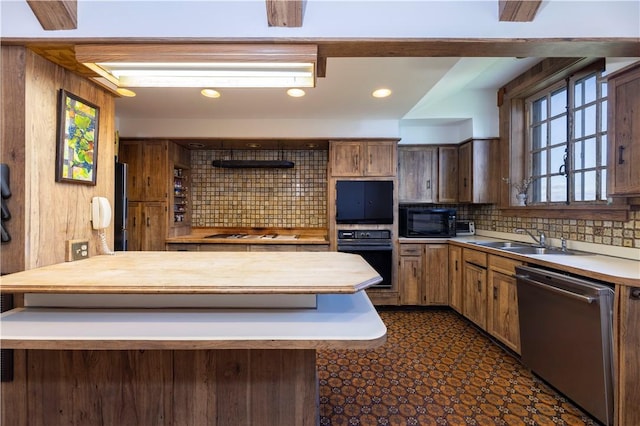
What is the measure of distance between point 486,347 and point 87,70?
142 inches

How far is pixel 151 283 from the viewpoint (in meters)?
1.14

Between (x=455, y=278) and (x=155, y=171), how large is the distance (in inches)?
151

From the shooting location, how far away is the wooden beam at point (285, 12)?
1347 mm

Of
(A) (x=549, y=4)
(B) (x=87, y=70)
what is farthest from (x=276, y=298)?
(A) (x=549, y=4)

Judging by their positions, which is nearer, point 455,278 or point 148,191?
point 455,278

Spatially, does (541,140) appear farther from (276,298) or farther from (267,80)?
(276,298)

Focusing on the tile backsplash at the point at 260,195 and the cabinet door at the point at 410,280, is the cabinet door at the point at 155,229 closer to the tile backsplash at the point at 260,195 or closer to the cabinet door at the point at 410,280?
the tile backsplash at the point at 260,195

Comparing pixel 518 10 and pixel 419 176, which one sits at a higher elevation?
pixel 518 10

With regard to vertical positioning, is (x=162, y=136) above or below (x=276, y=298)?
above

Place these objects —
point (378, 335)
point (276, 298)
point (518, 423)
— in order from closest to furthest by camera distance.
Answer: point (378, 335) → point (276, 298) → point (518, 423)

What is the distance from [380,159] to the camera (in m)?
3.67

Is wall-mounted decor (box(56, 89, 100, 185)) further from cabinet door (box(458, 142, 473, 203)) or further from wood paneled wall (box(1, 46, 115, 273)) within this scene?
cabinet door (box(458, 142, 473, 203))

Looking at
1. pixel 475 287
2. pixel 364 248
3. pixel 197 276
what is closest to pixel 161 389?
pixel 197 276

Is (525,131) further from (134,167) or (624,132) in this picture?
(134,167)
